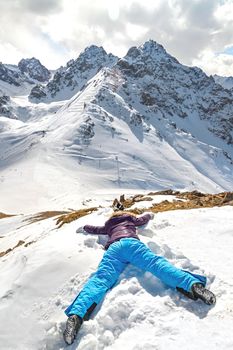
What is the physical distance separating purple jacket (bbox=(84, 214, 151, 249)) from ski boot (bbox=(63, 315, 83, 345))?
2814 millimetres

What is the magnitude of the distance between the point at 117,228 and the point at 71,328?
3571mm

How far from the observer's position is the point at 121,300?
724 cm

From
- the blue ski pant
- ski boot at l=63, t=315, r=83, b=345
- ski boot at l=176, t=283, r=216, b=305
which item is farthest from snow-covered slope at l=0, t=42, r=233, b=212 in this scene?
ski boot at l=176, t=283, r=216, b=305

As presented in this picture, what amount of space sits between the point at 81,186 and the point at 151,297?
106 meters

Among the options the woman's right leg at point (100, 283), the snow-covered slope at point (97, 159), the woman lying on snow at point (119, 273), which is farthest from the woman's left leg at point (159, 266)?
the snow-covered slope at point (97, 159)

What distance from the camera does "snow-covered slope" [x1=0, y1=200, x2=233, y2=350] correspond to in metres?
6.32

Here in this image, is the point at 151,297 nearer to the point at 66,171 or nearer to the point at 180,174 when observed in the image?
the point at 66,171

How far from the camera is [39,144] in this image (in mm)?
147625

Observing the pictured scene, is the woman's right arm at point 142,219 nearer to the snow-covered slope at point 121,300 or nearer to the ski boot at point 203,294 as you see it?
the snow-covered slope at point 121,300

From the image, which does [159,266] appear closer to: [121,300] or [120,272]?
[120,272]

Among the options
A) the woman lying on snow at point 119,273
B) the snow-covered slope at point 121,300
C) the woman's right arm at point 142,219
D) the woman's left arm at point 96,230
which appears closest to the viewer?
the snow-covered slope at point 121,300

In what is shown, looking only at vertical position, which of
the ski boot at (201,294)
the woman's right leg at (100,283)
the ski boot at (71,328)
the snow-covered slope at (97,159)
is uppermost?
the ski boot at (201,294)

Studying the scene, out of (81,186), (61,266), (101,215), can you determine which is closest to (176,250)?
(61,266)

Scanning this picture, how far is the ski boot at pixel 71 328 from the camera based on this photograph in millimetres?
6500
